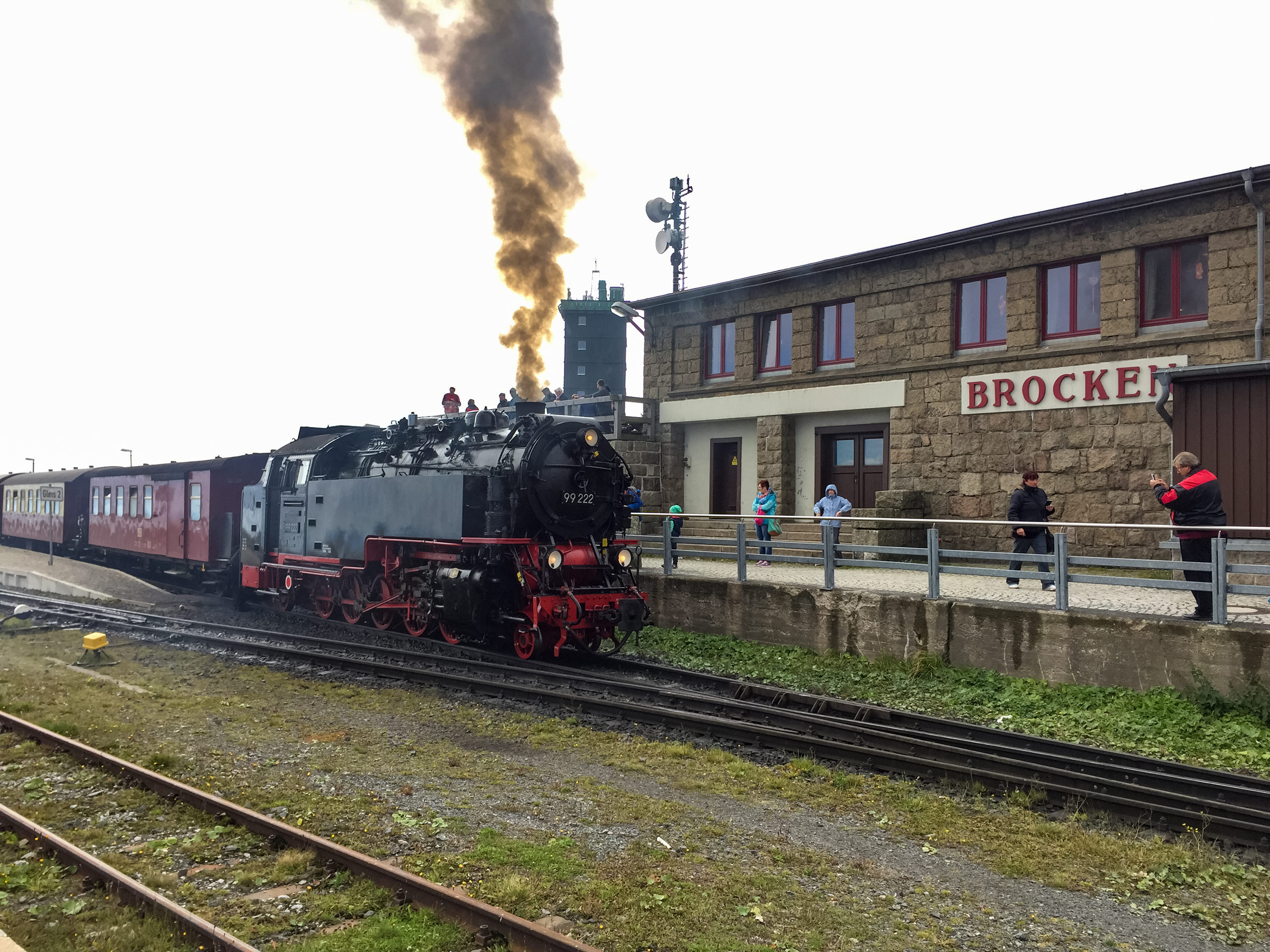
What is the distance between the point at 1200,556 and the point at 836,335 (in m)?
9.90

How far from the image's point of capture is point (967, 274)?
15.8 meters

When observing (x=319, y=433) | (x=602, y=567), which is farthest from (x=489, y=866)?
(x=319, y=433)

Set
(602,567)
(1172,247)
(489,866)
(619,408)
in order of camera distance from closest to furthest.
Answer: (489,866) → (602,567) → (1172,247) → (619,408)

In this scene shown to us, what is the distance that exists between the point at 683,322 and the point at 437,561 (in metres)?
10.1

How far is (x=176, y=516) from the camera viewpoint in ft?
66.8

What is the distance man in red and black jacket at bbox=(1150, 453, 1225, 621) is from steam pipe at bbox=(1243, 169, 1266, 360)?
17.0ft

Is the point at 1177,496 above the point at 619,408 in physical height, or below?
below

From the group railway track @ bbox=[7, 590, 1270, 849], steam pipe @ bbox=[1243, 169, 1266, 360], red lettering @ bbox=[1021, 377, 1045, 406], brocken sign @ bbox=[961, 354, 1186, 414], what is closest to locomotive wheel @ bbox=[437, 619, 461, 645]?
railway track @ bbox=[7, 590, 1270, 849]

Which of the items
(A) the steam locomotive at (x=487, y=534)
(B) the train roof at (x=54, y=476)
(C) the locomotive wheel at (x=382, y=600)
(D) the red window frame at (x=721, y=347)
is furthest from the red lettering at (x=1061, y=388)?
(B) the train roof at (x=54, y=476)

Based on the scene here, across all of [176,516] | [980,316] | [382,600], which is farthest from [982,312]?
[176,516]

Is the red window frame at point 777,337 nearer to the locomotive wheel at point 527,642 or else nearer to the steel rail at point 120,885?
the locomotive wheel at point 527,642

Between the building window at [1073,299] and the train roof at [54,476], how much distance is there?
2270cm

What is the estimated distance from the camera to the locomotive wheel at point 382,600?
13.5m

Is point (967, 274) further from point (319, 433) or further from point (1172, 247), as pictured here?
point (319, 433)
